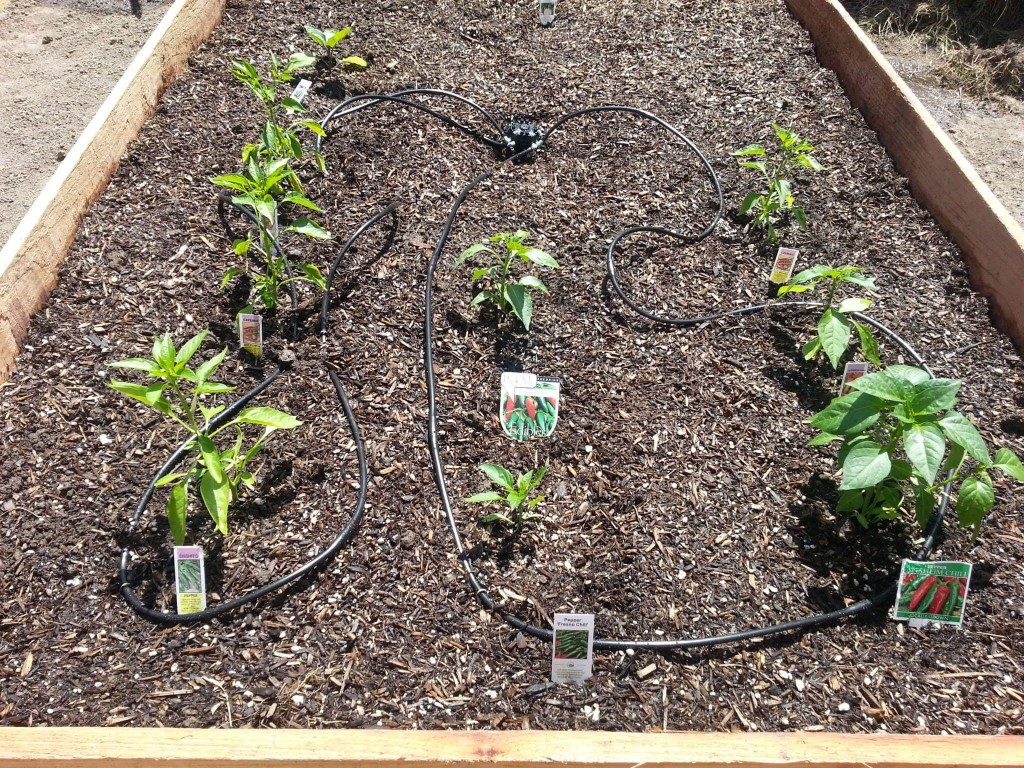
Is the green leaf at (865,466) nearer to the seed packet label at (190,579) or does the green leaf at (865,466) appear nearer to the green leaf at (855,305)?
the green leaf at (855,305)

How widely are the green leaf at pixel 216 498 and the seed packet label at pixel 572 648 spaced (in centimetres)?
86

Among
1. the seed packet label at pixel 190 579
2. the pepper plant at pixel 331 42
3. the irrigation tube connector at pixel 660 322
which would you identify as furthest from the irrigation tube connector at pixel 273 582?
the pepper plant at pixel 331 42

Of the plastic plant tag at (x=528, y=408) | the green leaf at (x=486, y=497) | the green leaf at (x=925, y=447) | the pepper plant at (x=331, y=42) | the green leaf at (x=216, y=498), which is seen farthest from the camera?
the pepper plant at (x=331, y=42)

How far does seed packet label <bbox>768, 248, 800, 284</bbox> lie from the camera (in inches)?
110

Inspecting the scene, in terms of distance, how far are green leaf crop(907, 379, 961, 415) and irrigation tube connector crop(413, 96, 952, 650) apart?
0.26 meters

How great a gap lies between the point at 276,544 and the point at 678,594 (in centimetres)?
109

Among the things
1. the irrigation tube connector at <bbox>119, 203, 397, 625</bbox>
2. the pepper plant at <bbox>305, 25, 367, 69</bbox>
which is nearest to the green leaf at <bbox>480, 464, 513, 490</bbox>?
the irrigation tube connector at <bbox>119, 203, 397, 625</bbox>

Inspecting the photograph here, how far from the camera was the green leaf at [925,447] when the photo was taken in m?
1.83

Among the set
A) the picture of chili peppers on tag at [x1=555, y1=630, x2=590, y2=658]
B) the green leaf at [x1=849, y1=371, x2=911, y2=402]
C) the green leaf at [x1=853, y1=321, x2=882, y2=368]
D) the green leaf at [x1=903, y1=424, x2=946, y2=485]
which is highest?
the green leaf at [x1=849, y1=371, x2=911, y2=402]

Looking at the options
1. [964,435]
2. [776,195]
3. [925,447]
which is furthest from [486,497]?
[776,195]

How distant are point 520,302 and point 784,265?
3.27 ft

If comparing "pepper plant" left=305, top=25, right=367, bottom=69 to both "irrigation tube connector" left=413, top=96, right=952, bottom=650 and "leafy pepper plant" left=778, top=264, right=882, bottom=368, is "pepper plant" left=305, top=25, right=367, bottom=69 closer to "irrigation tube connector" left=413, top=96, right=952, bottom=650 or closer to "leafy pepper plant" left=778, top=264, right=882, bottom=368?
"irrigation tube connector" left=413, top=96, right=952, bottom=650

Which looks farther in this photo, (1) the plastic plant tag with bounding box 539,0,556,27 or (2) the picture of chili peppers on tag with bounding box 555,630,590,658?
(1) the plastic plant tag with bounding box 539,0,556,27

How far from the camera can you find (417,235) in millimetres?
2939
